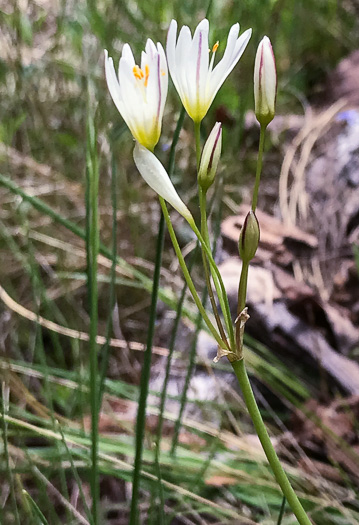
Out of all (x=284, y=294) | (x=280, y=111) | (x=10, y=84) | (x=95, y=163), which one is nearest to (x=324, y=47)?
(x=280, y=111)

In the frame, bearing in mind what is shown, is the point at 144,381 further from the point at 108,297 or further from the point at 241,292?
the point at 108,297

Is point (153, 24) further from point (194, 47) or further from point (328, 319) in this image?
point (194, 47)

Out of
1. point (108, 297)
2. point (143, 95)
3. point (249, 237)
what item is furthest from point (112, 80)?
point (108, 297)

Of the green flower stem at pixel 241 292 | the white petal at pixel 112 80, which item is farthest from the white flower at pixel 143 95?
the green flower stem at pixel 241 292

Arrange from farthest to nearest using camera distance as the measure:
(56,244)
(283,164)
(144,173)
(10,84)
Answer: (10,84)
(283,164)
(56,244)
(144,173)

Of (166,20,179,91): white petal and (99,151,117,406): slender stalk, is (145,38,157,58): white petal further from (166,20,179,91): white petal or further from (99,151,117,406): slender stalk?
(99,151,117,406): slender stalk

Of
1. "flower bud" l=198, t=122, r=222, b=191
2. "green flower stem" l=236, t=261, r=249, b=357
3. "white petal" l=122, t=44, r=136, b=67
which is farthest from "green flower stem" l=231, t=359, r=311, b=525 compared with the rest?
"white petal" l=122, t=44, r=136, b=67
